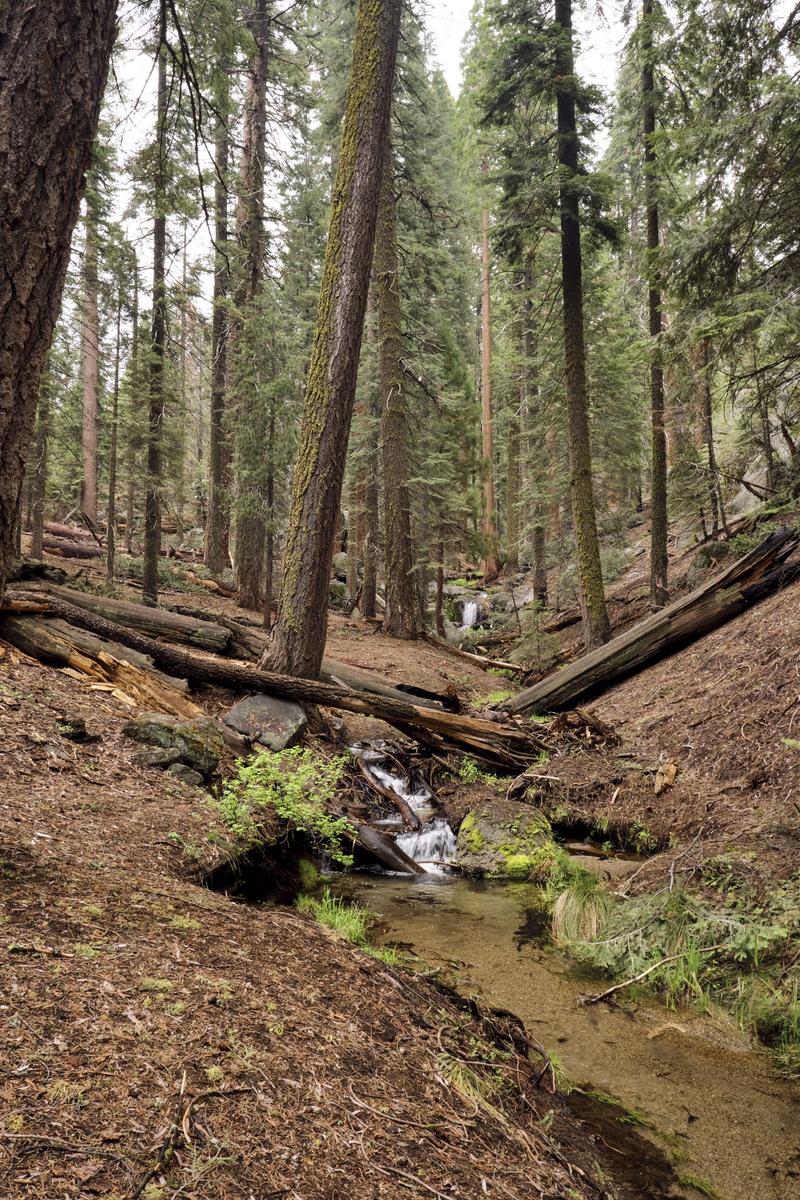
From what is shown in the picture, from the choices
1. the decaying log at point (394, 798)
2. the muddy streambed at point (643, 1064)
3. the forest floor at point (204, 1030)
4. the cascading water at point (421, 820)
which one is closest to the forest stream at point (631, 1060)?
the muddy streambed at point (643, 1064)

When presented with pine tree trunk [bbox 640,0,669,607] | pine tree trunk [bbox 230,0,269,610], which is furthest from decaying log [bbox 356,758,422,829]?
pine tree trunk [bbox 230,0,269,610]

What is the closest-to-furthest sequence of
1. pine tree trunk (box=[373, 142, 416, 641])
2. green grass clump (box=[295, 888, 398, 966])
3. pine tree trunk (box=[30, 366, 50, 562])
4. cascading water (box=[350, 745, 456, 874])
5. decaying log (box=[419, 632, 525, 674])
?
green grass clump (box=[295, 888, 398, 966]) < cascading water (box=[350, 745, 456, 874]) < pine tree trunk (box=[30, 366, 50, 562]) < pine tree trunk (box=[373, 142, 416, 641]) < decaying log (box=[419, 632, 525, 674])

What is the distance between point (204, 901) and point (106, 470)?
21.1 meters

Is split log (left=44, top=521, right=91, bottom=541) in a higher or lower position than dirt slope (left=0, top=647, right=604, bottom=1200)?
higher

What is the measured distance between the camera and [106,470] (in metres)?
21.7

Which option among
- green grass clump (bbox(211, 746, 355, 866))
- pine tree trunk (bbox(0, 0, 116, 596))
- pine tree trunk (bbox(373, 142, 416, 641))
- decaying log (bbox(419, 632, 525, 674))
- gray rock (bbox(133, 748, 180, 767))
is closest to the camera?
pine tree trunk (bbox(0, 0, 116, 596))

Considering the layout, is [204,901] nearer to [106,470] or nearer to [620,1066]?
[620,1066]

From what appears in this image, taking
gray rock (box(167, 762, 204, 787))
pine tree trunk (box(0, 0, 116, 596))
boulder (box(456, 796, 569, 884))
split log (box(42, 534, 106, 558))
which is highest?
pine tree trunk (box(0, 0, 116, 596))

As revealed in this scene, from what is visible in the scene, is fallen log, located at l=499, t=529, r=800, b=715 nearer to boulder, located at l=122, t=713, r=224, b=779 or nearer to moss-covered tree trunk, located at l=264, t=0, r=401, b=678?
moss-covered tree trunk, located at l=264, t=0, r=401, b=678

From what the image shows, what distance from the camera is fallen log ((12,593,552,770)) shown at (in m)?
7.62

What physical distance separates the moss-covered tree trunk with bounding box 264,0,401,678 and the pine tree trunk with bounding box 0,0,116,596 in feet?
15.4

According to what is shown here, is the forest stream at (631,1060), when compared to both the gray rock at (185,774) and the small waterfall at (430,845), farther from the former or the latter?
the gray rock at (185,774)

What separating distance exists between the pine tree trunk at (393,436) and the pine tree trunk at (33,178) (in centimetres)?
1207

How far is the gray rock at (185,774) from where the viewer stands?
18.4 ft
